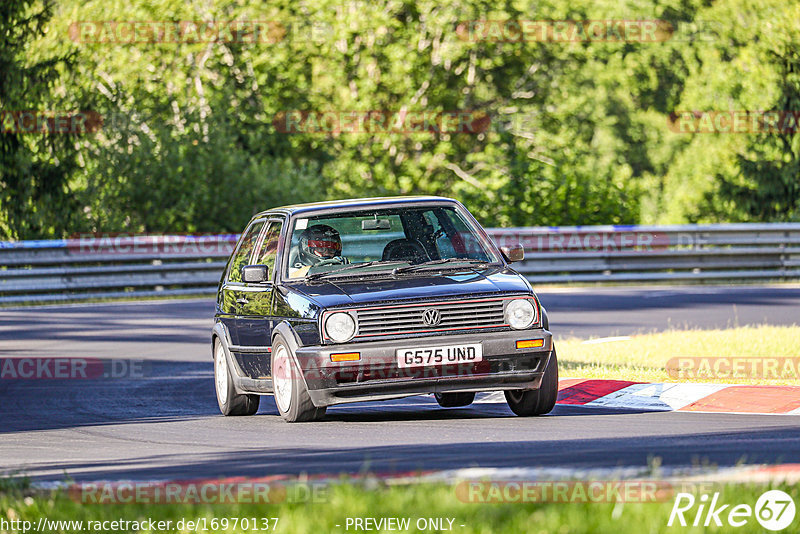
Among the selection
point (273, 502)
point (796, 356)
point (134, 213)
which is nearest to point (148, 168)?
point (134, 213)

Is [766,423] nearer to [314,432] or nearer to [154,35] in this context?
[314,432]

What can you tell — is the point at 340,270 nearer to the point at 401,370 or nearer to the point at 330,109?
the point at 401,370

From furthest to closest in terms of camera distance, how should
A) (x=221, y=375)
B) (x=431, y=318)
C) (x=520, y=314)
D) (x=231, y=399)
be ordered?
(x=221, y=375), (x=231, y=399), (x=520, y=314), (x=431, y=318)

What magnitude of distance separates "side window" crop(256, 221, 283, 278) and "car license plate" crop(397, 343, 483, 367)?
178cm

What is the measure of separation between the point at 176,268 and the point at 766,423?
17911 mm

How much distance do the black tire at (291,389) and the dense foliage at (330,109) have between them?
19.4m

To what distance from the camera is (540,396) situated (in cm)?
973

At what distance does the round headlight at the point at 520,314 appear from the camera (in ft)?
31.1

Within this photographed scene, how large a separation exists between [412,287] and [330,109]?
2981cm

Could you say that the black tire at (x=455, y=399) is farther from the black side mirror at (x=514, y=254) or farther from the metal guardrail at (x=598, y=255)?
the metal guardrail at (x=598, y=255)

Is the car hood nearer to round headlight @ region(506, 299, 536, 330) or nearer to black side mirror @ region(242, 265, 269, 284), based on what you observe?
round headlight @ region(506, 299, 536, 330)

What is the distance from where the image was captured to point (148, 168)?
100 feet

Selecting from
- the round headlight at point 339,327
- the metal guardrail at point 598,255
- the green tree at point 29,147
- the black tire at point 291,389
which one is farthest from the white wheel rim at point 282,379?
the green tree at point 29,147

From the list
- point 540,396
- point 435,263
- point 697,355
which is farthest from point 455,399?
point 697,355
